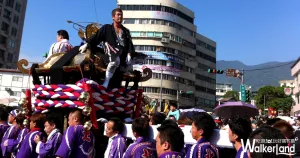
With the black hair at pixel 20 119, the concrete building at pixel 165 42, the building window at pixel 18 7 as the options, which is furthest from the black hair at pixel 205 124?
the building window at pixel 18 7

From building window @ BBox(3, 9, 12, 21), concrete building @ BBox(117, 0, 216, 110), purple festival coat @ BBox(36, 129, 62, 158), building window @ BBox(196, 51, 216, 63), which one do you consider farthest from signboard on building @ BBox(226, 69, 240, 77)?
building window @ BBox(3, 9, 12, 21)

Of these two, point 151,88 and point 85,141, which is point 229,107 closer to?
point 85,141

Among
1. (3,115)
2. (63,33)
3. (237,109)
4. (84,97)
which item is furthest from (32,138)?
(237,109)

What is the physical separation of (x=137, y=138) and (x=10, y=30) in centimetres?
6151

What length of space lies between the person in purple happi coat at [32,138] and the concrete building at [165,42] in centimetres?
5107

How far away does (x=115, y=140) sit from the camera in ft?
15.6

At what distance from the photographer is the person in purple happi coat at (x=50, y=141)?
190 inches

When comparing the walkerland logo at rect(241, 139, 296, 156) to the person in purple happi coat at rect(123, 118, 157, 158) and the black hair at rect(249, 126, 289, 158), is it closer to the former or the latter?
the black hair at rect(249, 126, 289, 158)

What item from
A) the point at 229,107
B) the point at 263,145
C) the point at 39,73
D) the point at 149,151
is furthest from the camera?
the point at 229,107

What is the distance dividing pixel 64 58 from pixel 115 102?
133 centimetres

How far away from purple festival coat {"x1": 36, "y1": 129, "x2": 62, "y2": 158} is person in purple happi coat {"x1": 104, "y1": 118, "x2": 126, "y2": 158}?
816 mm

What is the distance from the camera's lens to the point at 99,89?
520cm

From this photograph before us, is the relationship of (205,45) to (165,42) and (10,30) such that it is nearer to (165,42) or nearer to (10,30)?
(165,42)

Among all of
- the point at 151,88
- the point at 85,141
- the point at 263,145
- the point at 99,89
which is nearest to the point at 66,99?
the point at 99,89
